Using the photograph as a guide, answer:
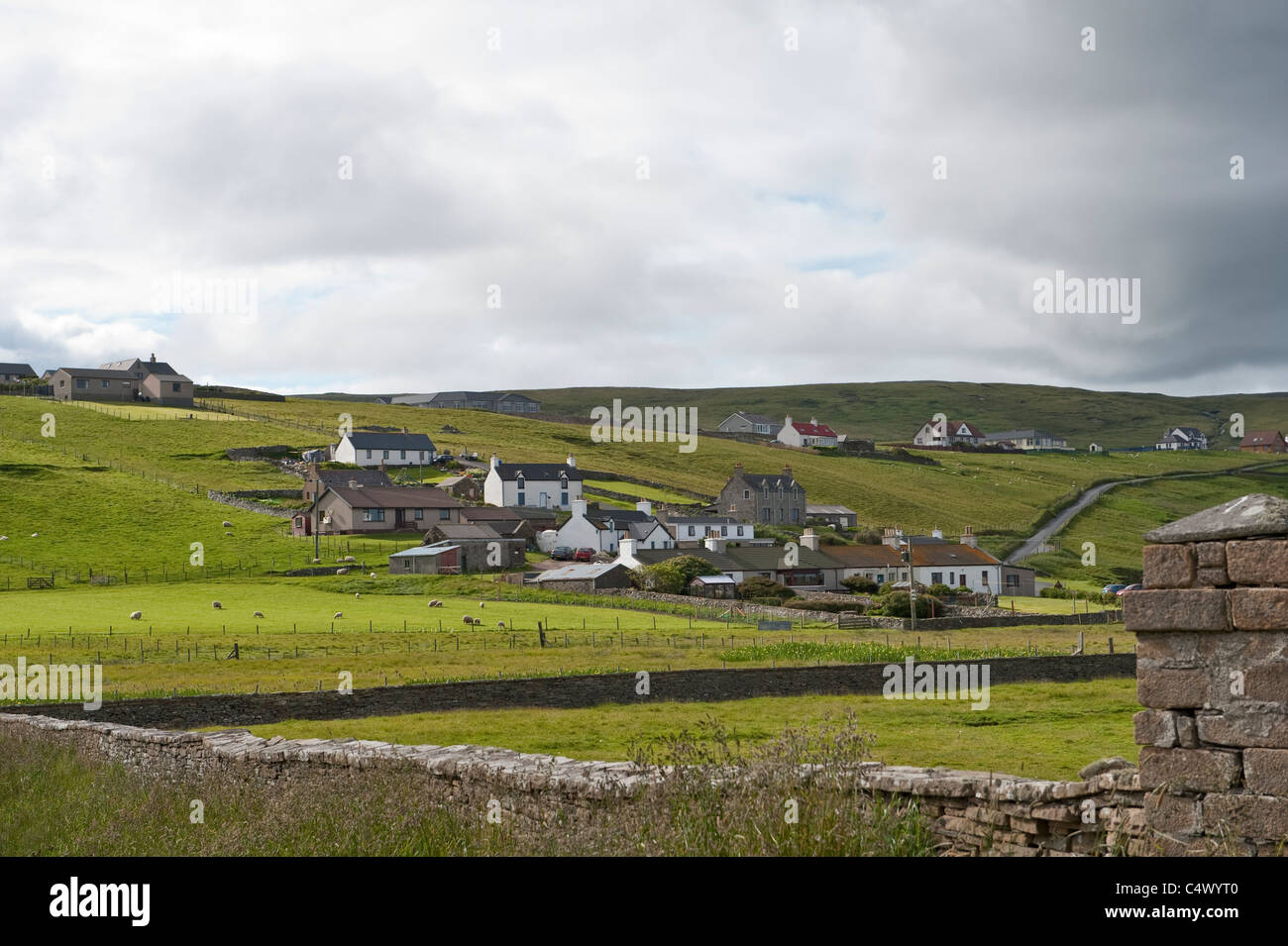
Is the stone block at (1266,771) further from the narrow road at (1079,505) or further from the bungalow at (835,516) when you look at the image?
the bungalow at (835,516)

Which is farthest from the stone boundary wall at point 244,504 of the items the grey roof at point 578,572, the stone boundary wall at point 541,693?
the stone boundary wall at point 541,693

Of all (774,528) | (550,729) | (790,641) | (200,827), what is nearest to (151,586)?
(790,641)

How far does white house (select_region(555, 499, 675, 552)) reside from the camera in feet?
297

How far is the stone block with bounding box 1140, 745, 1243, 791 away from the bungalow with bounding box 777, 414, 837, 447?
567 feet

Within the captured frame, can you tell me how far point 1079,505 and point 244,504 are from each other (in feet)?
298

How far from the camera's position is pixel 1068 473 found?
163000mm

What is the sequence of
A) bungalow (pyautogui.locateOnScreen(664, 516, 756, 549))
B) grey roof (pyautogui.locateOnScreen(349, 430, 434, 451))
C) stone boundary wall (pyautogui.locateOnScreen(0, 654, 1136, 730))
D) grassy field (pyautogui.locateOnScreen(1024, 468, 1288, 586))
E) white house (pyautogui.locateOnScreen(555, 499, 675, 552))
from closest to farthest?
stone boundary wall (pyautogui.locateOnScreen(0, 654, 1136, 730)) < white house (pyautogui.locateOnScreen(555, 499, 675, 552)) < bungalow (pyautogui.locateOnScreen(664, 516, 756, 549)) < grassy field (pyautogui.locateOnScreen(1024, 468, 1288, 586)) < grey roof (pyautogui.locateOnScreen(349, 430, 434, 451))

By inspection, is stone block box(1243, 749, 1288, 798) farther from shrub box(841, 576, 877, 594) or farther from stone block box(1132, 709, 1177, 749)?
shrub box(841, 576, 877, 594)

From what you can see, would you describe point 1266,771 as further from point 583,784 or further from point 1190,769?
point 583,784

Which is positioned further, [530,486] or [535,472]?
[535,472]

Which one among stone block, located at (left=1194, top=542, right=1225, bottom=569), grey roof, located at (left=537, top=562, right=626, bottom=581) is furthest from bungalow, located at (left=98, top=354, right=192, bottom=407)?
stone block, located at (left=1194, top=542, right=1225, bottom=569)

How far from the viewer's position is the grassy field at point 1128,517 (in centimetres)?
9594

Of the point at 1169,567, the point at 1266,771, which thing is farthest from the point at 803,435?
the point at 1266,771

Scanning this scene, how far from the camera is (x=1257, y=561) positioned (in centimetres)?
780
